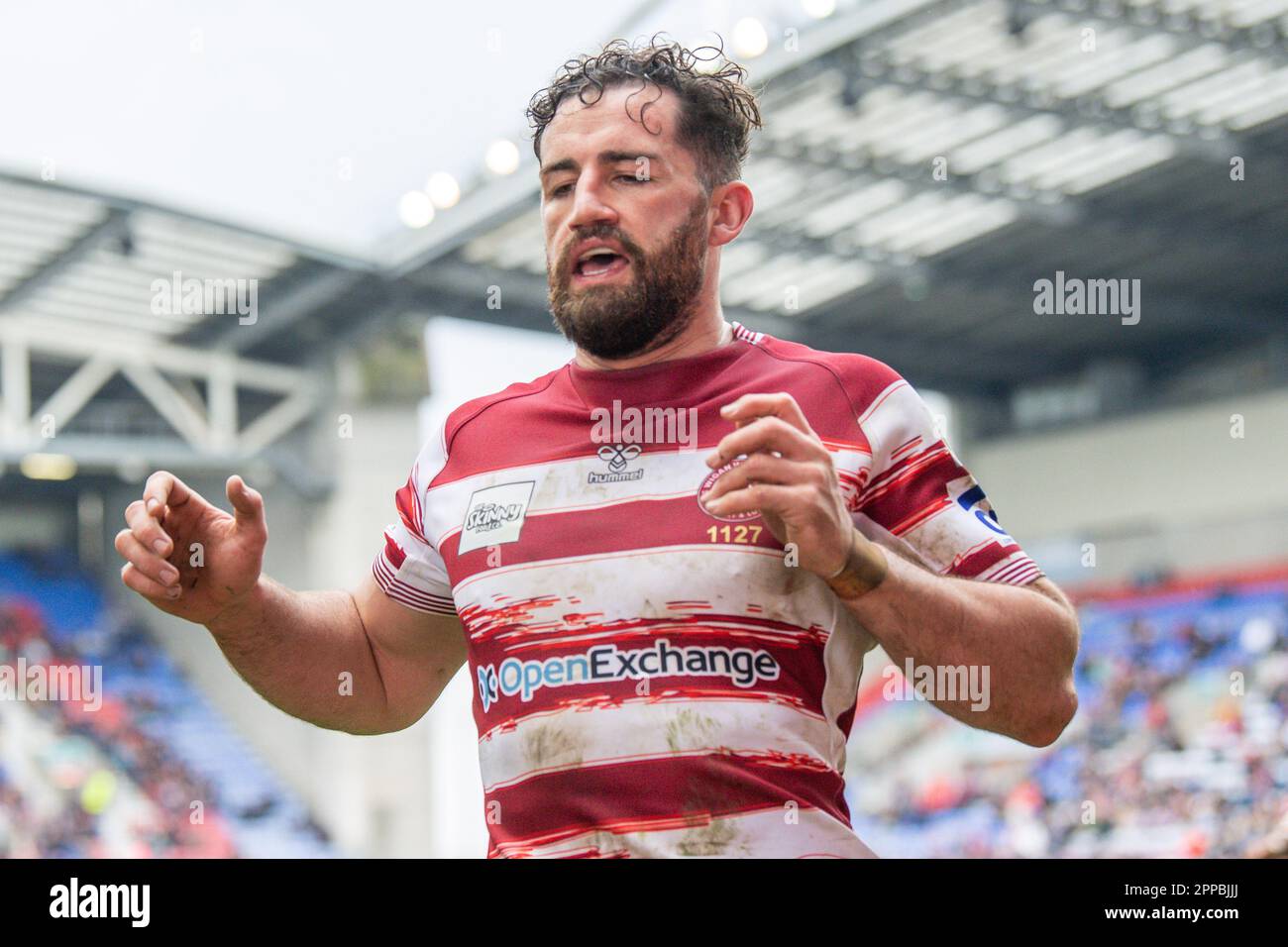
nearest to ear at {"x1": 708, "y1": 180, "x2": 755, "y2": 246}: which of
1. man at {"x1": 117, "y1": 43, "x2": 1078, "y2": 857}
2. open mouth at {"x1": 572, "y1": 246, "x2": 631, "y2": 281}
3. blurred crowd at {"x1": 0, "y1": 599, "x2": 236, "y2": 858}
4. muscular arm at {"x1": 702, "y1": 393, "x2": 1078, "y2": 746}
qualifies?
man at {"x1": 117, "y1": 43, "x2": 1078, "y2": 857}

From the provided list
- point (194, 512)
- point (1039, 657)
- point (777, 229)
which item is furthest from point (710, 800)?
point (777, 229)

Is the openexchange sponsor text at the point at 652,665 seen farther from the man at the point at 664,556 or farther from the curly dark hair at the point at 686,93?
the curly dark hair at the point at 686,93

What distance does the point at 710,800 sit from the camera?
1728 mm

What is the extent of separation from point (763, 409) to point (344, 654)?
34.4 inches

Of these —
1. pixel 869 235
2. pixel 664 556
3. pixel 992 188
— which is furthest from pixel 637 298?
pixel 869 235

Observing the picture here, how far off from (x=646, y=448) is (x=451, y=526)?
0.97ft

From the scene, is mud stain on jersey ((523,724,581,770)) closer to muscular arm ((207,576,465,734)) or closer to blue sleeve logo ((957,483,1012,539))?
muscular arm ((207,576,465,734))

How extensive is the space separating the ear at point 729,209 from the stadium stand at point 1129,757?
44.9ft

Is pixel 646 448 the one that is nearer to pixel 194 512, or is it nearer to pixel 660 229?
pixel 660 229

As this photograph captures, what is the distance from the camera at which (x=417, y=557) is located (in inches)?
85.0

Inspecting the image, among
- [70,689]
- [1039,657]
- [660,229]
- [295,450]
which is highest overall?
[295,450]

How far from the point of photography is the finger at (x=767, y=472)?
60.9 inches

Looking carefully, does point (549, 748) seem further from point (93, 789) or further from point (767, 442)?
point (93, 789)
